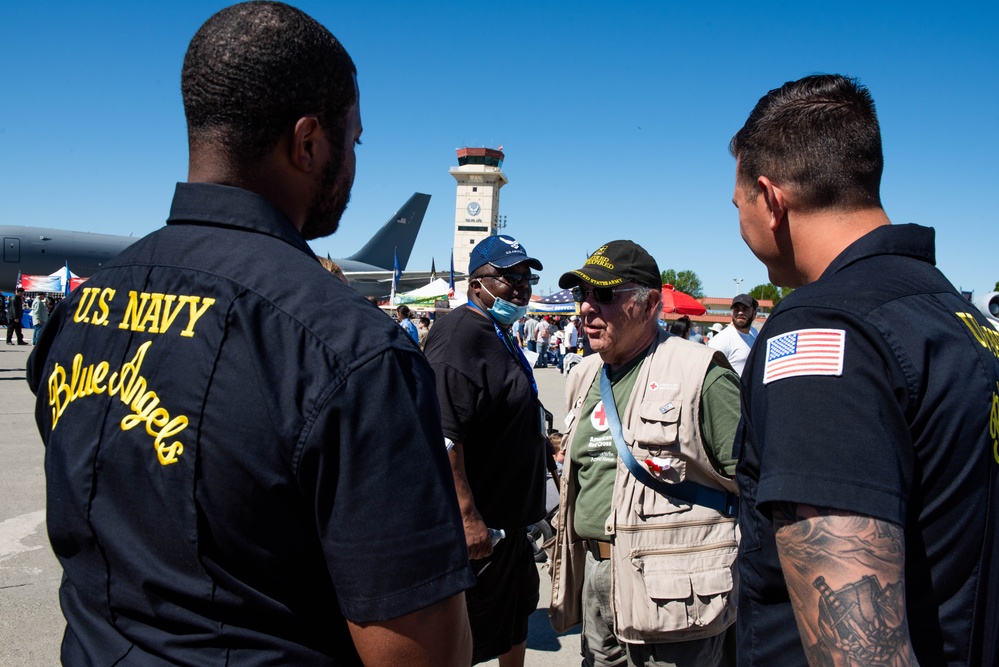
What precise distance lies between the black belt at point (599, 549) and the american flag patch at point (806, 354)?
1.80m

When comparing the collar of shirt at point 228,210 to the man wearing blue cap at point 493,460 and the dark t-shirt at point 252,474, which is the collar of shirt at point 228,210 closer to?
the dark t-shirt at point 252,474

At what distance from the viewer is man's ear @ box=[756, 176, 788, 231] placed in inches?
61.1

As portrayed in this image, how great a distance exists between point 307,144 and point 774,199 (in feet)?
3.42

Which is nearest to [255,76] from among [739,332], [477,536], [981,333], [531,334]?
[981,333]

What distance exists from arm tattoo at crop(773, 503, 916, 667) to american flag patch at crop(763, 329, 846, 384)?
0.24 m

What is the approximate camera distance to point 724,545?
270 centimetres

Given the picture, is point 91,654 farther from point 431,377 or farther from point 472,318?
point 472,318

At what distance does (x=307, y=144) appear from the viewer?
1272 millimetres

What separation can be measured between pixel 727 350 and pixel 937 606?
6849mm

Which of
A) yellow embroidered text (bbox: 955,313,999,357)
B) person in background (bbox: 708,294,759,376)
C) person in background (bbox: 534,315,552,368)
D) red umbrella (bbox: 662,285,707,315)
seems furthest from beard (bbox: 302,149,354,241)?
person in background (bbox: 534,315,552,368)

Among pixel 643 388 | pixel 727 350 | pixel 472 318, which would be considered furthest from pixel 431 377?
pixel 727 350

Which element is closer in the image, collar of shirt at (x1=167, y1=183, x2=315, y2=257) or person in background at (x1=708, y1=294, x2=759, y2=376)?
collar of shirt at (x1=167, y1=183, x2=315, y2=257)

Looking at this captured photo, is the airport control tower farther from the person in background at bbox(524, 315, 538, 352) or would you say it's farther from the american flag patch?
the american flag patch

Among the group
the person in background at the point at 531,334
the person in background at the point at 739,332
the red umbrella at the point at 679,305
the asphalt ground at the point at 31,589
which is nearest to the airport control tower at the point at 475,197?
the person in background at the point at 531,334
